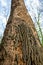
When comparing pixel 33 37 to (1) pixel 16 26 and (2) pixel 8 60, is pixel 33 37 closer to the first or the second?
(1) pixel 16 26

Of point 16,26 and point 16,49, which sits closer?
point 16,49

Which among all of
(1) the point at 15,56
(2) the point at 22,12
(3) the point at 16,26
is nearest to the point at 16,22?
(3) the point at 16,26

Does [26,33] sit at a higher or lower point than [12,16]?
lower

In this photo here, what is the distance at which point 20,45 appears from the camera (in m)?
5.38

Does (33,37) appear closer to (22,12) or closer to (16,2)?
(22,12)

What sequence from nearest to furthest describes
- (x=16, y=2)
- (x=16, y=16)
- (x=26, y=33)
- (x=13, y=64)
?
(x=13, y=64) < (x=26, y=33) < (x=16, y=16) < (x=16, y=2)

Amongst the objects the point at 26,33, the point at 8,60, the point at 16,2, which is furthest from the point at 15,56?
the point at 16,2

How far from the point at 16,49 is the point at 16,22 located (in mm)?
791

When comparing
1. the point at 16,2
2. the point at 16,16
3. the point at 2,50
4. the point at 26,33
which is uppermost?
the point at 16,2

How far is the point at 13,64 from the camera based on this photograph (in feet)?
16.8

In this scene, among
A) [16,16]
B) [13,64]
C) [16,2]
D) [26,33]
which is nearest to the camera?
[13,64]

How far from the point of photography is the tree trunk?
17.0 ft

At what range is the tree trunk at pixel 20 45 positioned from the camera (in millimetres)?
5188

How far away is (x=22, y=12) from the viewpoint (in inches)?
246
